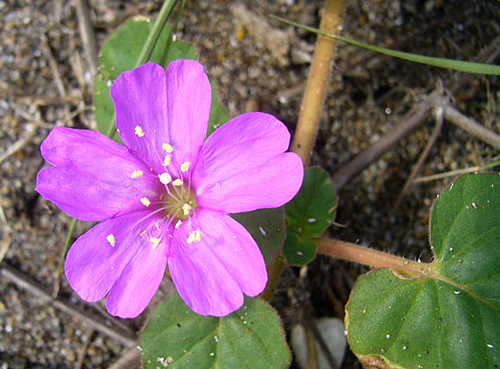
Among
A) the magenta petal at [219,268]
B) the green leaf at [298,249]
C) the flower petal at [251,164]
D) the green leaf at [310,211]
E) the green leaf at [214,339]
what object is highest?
the flower petal at [251,164]

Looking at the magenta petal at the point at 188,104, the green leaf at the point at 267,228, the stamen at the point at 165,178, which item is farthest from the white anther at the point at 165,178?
the green leaf at the point at 267,228

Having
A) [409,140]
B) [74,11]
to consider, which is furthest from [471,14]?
[74,11]

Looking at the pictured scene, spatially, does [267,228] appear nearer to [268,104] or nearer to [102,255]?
[102,255]

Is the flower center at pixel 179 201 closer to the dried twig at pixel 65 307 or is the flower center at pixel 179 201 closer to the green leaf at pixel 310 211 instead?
the green leaf at pixel 310 211

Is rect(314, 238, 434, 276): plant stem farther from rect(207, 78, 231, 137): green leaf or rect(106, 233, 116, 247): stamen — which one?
rect(106, 233, 116, 247): stamen

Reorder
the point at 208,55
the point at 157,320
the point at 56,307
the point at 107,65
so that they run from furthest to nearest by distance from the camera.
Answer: the point at 208,55, the point at 56,307, the point at 107,65, the point at 157,320

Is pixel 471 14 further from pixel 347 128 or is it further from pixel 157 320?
pixel 157 320
